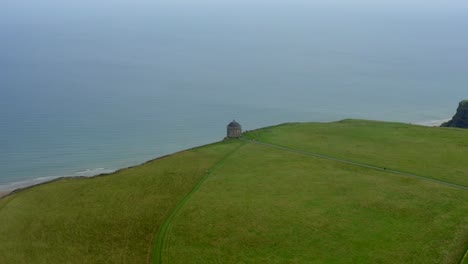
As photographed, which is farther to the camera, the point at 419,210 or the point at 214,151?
the point at 214,151

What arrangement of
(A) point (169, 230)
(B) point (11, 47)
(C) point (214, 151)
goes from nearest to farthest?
(A) point (169, 230), (C) point (214, 151), (B) point (11, 47)

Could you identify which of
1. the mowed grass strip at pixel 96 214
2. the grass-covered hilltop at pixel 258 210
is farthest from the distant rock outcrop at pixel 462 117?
the mowed grass strip at pixel 96 214

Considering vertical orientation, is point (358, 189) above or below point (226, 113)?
below

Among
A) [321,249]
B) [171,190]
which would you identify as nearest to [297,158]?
[171,190]

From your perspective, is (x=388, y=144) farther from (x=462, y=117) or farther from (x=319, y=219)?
(x=462, y=117)

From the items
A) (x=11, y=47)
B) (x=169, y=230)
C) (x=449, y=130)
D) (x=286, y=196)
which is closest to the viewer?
(x=169, y=230)

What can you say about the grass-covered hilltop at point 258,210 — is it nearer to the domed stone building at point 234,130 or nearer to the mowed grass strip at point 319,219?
the mowed grass strip at point 319,219

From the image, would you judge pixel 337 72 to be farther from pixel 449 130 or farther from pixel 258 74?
pixel 449 130

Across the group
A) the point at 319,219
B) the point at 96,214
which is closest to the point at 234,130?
the point at 96,214
